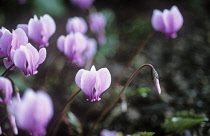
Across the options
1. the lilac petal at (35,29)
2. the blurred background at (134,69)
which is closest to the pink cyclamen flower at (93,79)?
the lilac petal at (35,29)

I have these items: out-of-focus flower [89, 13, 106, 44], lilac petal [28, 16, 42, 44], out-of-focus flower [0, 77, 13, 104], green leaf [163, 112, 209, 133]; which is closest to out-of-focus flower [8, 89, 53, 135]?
out-of-focus flower [0, 77, 13, 104]

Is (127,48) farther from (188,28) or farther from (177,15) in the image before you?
(177,15)

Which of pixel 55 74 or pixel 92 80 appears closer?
pixel 92 80

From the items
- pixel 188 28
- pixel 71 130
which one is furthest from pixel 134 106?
pixel 188 28

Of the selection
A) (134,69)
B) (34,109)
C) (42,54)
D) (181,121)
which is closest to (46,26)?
(42,54)

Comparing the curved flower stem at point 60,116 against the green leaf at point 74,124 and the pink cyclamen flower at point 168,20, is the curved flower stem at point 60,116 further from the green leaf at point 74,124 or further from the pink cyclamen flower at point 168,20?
the pink cyclamen flower at point 168,20
